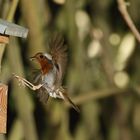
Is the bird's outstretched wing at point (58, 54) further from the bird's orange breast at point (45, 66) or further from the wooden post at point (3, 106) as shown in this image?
the wooden post at point (3, 106)

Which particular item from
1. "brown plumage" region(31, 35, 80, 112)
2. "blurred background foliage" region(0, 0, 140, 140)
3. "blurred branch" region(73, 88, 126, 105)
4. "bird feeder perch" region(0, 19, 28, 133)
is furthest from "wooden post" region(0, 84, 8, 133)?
"blurred branch" region(73, 88, 126, 105)

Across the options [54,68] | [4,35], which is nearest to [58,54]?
[54,68]

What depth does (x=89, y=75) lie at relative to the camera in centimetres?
355

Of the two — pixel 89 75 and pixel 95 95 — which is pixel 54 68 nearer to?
pixel 95 95

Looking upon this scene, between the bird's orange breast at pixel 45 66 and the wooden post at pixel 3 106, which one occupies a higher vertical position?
the bird's orange breast at pixel 45 66

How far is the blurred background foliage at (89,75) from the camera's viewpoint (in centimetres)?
309

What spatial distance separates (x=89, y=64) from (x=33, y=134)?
84 cm

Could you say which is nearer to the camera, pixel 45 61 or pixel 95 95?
pixel 45 61

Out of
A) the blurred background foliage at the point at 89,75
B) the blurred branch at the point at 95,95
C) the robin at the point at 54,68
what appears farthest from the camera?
the blurred background foliage at the point at 89,75

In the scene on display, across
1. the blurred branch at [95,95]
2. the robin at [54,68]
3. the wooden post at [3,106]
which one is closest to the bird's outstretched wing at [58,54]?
the robin at [54,68]

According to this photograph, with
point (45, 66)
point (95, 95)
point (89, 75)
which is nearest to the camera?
point (45, 66)

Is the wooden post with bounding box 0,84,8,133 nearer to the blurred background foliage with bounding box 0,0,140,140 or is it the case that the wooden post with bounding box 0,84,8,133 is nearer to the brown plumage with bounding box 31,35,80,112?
the brown plumage with bounding box 31,35,80,112

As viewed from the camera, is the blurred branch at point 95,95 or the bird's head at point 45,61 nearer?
the bird's head at point 45,61

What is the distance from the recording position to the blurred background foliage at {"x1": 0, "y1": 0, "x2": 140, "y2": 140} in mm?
3094
